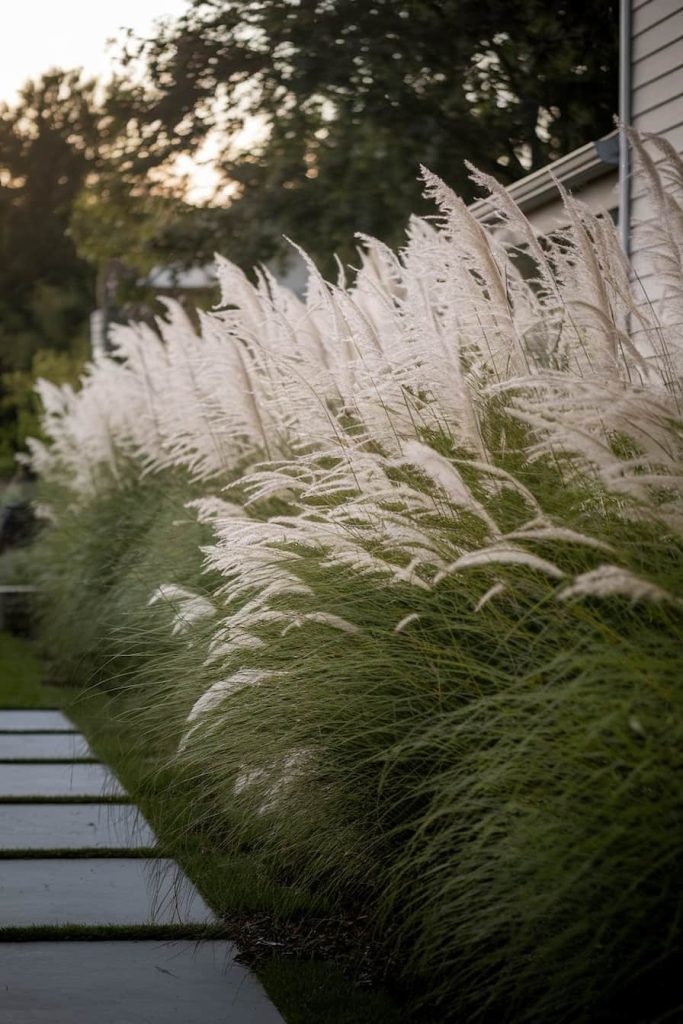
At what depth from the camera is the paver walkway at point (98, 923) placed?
2.80m

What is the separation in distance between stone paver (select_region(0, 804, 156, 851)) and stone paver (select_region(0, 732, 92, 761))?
2.30 ft

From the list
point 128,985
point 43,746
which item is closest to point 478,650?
point 128,985

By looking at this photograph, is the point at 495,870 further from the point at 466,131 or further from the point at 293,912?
the point at 466,131

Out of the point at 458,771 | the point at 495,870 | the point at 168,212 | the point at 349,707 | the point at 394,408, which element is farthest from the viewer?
the point at 168,212

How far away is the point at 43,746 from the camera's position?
589 cm

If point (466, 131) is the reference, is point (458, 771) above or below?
below

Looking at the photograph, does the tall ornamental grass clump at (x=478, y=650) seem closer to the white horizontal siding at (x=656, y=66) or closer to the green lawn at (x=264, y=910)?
the green lawn at (x=264, y=910)

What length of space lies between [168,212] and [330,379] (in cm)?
1404

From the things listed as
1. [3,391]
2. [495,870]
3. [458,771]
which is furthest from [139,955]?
[3,391]

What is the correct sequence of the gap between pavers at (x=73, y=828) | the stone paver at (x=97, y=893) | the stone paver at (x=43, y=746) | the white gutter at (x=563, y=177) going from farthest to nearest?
the white gutter at (x=563, y=177), the stone paver at (x=43, y=746), the gap between pavers at (x=73, y=828), the stone paver at (x=97, y=893)

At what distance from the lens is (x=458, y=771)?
97.4 inches

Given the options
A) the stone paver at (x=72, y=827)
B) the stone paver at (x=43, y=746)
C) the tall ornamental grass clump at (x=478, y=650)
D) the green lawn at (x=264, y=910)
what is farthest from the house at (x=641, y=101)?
the green lawn at (x=264, y=910)

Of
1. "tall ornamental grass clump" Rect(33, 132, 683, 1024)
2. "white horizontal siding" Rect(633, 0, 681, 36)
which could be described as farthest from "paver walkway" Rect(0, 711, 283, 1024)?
"white horizontal siding" Rect(633, 0, 681, 36)

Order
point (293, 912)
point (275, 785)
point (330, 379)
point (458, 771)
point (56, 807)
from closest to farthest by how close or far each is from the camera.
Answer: point (458, 771)
point (275, 785)
point (293, 912)
point (330, 379)
point (56, 807)
